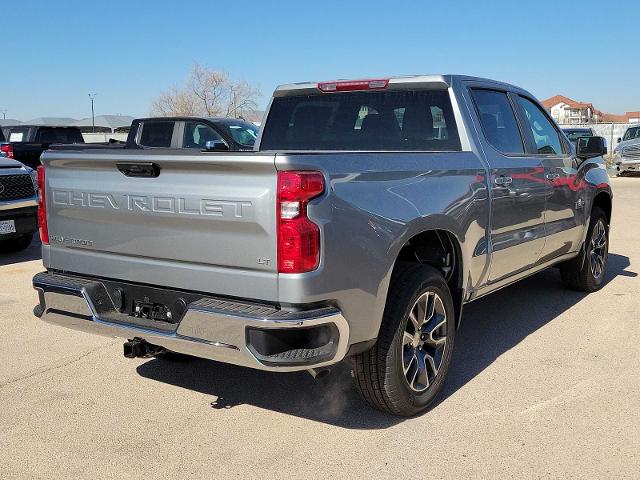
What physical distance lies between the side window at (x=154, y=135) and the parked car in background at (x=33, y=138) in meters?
5.46

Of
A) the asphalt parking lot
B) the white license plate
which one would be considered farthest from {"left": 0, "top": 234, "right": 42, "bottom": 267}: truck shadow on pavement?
the asphalt parking lot

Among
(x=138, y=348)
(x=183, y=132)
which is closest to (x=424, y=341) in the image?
(x=138, y=348)

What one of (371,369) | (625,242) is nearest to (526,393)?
(371,369)

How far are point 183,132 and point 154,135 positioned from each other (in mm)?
565

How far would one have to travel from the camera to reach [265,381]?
4.19 m

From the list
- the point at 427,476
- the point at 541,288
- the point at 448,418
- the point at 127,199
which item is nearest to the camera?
the point at 427,476

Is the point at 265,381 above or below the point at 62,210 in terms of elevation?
below

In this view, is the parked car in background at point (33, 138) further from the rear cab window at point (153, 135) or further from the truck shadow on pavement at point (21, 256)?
the truck shadow on pavement at point (21, 256)

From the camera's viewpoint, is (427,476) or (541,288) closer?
(427,476)

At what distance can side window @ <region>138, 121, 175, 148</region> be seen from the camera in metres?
10.8

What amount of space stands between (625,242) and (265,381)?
23.2 feet

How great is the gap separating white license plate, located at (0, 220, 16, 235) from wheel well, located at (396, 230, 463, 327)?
619cm

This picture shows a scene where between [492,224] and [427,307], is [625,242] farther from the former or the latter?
[427,307]

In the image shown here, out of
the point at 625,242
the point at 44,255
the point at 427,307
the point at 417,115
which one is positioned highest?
the point at 417,115
